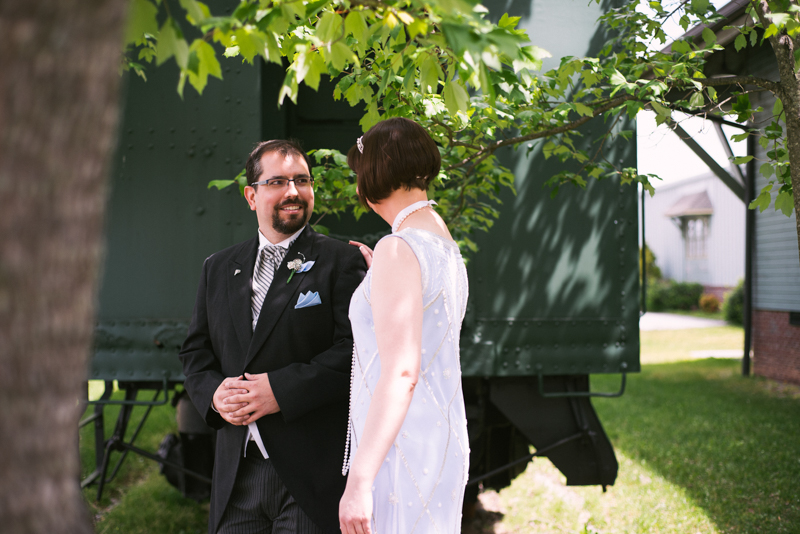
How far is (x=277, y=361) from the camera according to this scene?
2008 millimetres

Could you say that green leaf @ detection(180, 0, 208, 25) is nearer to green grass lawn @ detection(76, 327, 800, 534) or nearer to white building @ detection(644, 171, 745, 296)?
green grass lawn @ detection(76, 327, 800, 534)

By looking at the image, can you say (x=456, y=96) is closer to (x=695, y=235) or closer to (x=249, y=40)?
(x=249, y=40)

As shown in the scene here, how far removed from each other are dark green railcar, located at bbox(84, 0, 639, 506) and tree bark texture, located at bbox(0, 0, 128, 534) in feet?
9.03

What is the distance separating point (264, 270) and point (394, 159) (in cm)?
84

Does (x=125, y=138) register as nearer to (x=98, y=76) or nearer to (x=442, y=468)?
(x=442, y=468)

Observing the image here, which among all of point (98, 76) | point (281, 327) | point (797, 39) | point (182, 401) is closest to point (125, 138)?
point (182, 401)

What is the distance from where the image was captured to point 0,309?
57cm

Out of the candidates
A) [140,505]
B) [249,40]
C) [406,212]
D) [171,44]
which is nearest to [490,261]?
[406,212]

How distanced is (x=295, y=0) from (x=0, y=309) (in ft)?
3.19

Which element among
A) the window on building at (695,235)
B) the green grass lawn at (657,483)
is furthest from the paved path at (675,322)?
the green grass lawn at (657,483)


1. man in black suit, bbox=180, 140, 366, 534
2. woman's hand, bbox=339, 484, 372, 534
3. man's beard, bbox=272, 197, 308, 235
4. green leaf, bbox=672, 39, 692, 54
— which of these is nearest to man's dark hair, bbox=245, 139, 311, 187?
man in black suit, bbox=180, 140, 366, 534

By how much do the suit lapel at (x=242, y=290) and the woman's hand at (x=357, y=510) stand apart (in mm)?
846

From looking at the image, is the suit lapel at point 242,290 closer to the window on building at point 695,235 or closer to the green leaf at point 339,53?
the green leaf at point 339,53

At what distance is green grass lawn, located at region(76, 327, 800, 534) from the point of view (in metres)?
4.09
